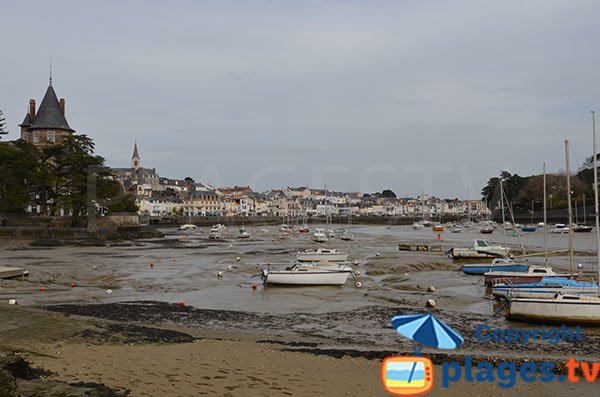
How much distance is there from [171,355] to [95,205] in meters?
67.1

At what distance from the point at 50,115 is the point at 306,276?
240ft

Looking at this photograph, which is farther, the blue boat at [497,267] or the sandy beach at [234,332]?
the blue boat at [497,267]

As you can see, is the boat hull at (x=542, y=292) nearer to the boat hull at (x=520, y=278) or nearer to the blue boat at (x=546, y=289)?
the blue boat at (x=546, y=289)

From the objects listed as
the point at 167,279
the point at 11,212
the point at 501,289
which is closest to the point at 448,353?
the point at 501,289

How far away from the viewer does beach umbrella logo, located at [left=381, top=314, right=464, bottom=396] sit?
6691 mm

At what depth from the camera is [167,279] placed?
33.4 m

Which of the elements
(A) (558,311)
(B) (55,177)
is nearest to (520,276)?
(A) (558,311)

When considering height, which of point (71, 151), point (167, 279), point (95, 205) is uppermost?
point (71, 151)

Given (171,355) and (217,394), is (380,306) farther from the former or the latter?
(217,394)

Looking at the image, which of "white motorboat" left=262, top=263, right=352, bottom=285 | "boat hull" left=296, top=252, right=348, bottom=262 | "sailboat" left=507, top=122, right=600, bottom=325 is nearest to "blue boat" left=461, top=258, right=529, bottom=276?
"white motorboat" left=262, top=263, right=352, bottom=285

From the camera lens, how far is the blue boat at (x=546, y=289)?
68.8 feet

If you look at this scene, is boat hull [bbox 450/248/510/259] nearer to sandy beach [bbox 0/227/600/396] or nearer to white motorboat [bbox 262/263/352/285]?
sandy beach [bbox 0/227/600/396]

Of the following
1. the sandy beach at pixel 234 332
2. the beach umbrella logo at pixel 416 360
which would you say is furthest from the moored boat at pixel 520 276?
the beach umbrella logo at pixel 416 360

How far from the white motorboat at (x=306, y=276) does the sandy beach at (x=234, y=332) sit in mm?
636
